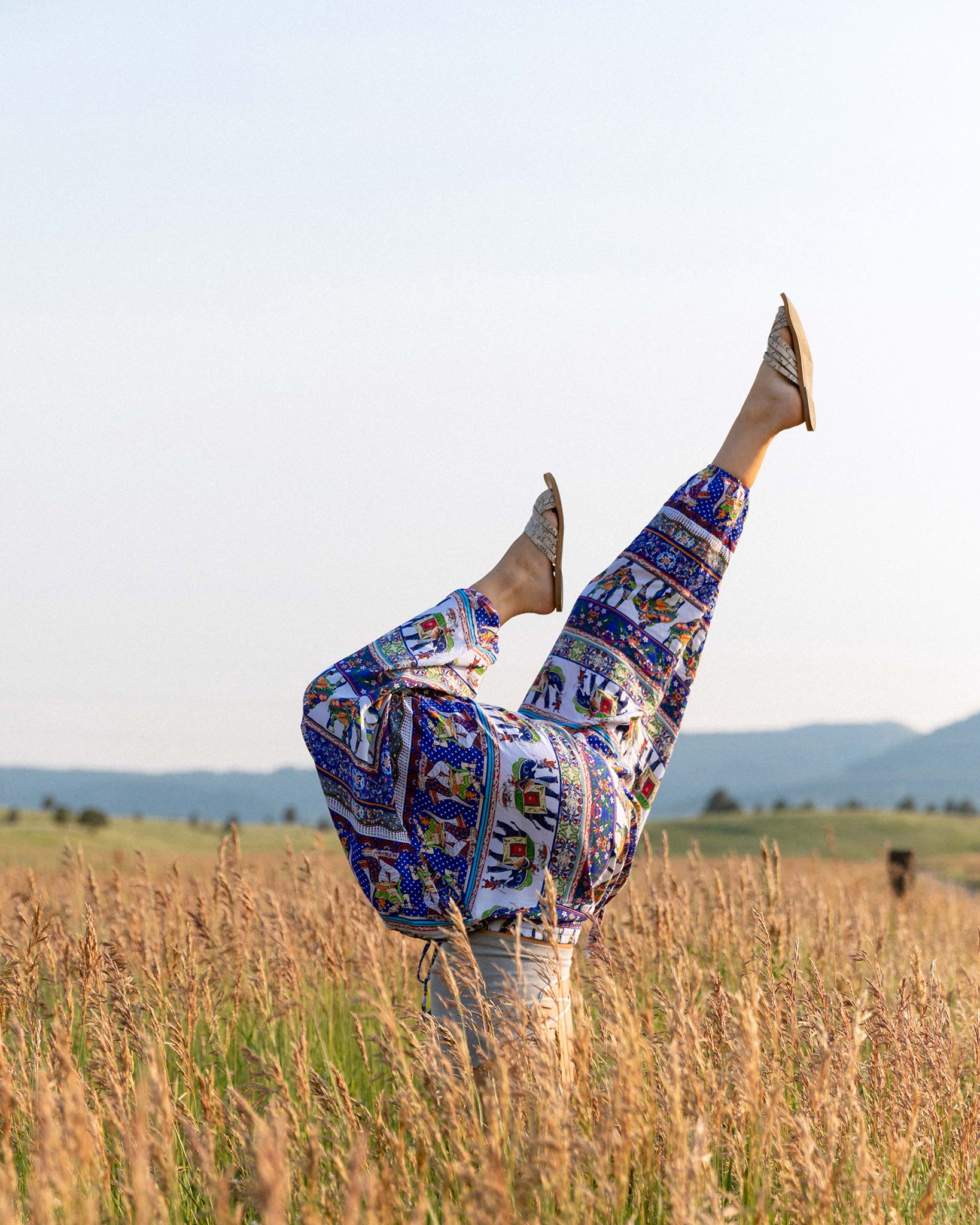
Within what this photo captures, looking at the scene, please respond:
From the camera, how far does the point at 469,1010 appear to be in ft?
10.4

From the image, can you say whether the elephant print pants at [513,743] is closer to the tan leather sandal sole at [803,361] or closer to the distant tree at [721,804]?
the tan leather sandal sole at [803,361]

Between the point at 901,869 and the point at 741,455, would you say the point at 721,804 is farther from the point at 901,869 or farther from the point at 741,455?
the point at 741,455

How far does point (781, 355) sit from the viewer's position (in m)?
3.85

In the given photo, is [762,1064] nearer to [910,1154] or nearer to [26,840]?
[910,1154]

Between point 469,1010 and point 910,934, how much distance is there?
5119 mm

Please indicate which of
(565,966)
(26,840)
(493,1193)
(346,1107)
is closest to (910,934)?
(565,966)

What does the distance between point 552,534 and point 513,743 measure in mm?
903

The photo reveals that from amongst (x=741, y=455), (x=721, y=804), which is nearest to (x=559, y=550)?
(x=741, y=455)

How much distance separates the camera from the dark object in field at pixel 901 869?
10.2m

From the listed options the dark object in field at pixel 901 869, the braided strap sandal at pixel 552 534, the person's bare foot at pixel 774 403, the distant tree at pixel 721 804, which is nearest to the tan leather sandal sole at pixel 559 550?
the braided strap sandal at pixel 552 534

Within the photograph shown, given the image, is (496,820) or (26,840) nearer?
(496,820)

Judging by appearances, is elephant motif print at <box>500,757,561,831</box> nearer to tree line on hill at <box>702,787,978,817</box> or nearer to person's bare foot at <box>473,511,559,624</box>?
person's bare foot at <box>473,511,559,624</box>

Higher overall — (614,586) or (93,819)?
(614,586)

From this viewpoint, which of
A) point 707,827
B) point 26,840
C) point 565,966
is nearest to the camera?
point 565,966
